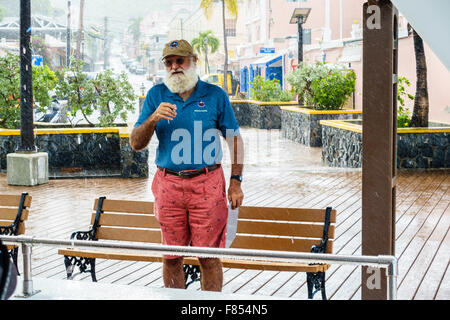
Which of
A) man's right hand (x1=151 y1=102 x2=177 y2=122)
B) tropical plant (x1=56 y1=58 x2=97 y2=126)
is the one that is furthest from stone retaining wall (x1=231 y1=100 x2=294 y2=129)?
man's right hand (x1=151 y1=102 x2=177 y2=122)

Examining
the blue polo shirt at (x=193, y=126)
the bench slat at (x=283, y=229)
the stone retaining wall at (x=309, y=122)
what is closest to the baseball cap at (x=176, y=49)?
the blue polo shirt at (x=193, y=126)

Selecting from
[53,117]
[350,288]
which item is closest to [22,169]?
[350,288]

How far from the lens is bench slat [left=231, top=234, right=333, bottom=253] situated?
13.4 ft

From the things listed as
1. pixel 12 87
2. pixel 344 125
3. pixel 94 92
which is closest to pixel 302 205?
pixel 344 125

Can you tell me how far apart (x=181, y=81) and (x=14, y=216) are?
2.14m

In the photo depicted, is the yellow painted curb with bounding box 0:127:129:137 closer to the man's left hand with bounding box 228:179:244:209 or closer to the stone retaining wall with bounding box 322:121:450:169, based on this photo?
the stone retaining wall with bounding box 322:121:450:169

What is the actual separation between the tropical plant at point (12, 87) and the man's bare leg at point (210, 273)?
9.46m

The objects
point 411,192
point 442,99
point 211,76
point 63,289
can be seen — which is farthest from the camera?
point 211,76

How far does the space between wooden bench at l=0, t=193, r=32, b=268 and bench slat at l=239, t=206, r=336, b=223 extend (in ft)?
5.46

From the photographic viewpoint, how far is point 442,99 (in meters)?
15.6

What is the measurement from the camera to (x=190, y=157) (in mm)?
3223

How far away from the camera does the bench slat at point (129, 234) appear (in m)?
4.48

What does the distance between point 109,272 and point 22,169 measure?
5.40 meters
